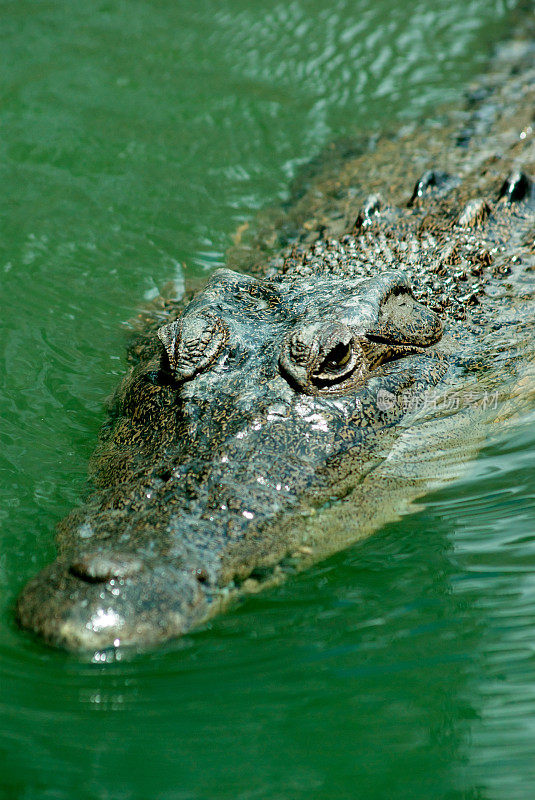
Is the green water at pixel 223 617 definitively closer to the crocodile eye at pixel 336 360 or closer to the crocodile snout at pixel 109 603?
the crocodile snout at pixel 109 603

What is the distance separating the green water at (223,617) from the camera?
2.88 meters

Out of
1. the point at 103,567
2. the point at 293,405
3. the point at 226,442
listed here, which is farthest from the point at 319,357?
the point at 103,567

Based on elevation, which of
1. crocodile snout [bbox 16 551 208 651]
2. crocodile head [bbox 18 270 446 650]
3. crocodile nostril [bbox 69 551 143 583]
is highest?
crocodile head [bbox 18 270 446 650]

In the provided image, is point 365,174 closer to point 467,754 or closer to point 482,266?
point 482,266

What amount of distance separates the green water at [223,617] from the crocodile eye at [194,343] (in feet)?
2.40

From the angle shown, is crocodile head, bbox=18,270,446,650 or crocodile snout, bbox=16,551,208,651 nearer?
crocodile snout, bbox=16,551,208,651

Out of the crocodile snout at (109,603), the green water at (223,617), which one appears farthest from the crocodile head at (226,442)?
the green water at (223,617)

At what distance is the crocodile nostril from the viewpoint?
3078 mm

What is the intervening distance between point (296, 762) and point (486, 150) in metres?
5.97

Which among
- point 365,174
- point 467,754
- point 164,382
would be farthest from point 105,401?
point 365,174

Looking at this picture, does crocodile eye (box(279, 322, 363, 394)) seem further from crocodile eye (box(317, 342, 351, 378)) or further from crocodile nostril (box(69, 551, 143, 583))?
crocodile nostril (box(69, 551, 143, 583))

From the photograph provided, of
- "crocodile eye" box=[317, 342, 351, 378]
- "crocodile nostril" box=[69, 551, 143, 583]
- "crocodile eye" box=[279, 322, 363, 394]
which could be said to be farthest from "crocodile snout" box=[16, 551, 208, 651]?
"crocodile eye" box=[317, 342, 351, 378]

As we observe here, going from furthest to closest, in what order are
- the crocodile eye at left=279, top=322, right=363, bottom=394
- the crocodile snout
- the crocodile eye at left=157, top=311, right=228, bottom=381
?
the crocodile eye at left=157, top=311, right=228, bottom=381
the crocodile eye at left=279, top=322, right=363, bottom=394
the crocodile snout

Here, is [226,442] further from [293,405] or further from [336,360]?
[336,360]
